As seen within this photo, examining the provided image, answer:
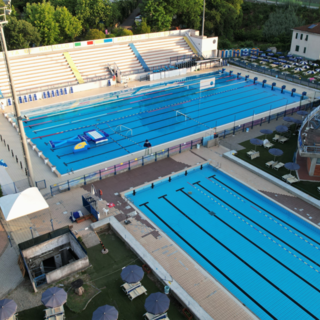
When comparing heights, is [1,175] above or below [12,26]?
below

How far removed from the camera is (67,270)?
12648 millimetres

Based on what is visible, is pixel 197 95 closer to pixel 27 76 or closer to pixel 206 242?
pixel 27 76

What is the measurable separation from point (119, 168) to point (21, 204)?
21.1 feet

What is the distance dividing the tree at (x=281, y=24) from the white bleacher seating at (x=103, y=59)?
25.7 metres

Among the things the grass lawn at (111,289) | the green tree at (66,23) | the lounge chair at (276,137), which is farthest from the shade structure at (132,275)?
the green tree at (66,23)

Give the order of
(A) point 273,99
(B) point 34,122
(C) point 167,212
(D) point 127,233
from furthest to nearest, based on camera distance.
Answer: (A) point 273,99, (B) point 34,122, (C) point 167,212, (D) point 127,233

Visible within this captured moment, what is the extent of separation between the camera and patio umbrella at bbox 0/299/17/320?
1023 centimetres

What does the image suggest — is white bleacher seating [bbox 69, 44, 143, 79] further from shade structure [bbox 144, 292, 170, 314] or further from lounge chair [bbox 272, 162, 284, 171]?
shade structure [bbox 144, 292, 170, 314]

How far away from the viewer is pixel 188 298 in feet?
38.4

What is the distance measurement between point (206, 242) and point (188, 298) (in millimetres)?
3988

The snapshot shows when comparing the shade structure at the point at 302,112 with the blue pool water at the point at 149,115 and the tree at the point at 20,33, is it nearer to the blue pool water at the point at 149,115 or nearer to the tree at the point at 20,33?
the blue pool water at the point at 149,115

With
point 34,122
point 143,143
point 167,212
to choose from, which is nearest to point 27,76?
point 34,122

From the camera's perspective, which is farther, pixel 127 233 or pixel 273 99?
pixel 273 99

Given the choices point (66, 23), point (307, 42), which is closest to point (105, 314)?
point (66, 23)
